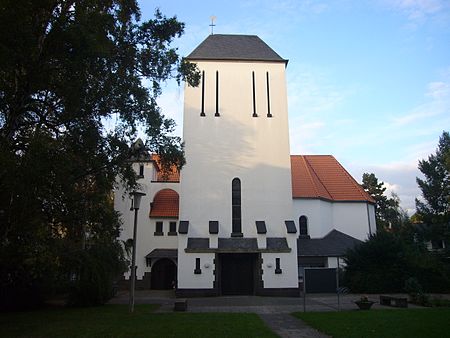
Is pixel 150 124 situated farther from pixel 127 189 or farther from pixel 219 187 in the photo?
pixel 219 187

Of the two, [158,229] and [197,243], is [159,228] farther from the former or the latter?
[197,243]

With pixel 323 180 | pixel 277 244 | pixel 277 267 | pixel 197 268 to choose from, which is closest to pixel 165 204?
pixel 197 268

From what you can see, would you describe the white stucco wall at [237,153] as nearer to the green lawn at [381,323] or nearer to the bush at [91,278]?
the bush at [91,278]

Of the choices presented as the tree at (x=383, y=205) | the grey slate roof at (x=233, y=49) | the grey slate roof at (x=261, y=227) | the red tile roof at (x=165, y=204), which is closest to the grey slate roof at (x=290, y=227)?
the grey slate roof at (x=261, y=227)

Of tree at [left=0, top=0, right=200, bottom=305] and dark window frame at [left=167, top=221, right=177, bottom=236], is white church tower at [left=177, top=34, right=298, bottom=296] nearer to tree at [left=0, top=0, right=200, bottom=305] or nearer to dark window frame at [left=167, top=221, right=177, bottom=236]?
dark window frame at [left=167, top=221, right=177, bottom=236]

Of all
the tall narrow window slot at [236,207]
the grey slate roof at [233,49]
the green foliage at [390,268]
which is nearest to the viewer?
the tall narrow window slot at [236,207]

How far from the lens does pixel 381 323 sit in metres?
12.8

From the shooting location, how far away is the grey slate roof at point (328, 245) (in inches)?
1217

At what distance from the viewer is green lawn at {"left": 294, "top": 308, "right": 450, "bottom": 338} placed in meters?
10.9

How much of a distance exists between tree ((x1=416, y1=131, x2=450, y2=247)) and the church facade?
1121 centimetres

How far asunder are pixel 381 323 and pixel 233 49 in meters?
22.8

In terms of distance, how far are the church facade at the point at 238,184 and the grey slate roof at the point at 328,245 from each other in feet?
0.28

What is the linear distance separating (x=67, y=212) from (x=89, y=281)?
26.9 ft

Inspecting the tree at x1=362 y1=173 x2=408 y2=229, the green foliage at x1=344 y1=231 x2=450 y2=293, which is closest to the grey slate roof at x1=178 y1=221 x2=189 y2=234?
the green foliage at x1=344 y1=231 x2=450 y2=293
